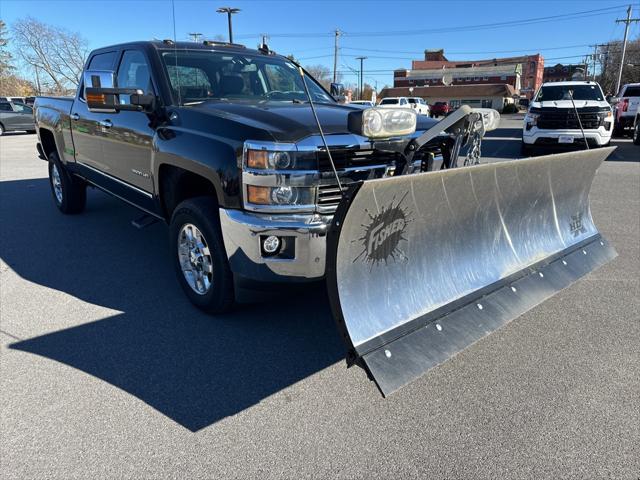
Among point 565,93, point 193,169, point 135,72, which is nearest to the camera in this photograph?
point 193,169

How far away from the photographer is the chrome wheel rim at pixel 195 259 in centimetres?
349

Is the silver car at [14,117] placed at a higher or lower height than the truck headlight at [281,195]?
lower

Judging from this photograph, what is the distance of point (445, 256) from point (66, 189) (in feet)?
18.3

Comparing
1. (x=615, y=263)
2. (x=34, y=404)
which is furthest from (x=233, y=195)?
(x=615, y=263)

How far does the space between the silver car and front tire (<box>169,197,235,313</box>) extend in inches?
934

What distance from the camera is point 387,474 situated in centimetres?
219

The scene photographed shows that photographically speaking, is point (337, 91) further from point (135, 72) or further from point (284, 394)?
point (284, 394)

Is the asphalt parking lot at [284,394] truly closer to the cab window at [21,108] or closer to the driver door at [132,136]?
the driver door at [132,136]

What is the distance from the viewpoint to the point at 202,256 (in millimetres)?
3541

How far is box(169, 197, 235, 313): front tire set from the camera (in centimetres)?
329

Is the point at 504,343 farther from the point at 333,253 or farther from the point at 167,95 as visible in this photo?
the point at 167,95

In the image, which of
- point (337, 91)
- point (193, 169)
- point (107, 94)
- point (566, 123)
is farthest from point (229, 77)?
point (566, 123)

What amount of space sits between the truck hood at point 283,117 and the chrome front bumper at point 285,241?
1.60ft

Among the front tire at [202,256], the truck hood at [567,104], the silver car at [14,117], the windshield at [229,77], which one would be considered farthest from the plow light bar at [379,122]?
the silver car at [14,117]
